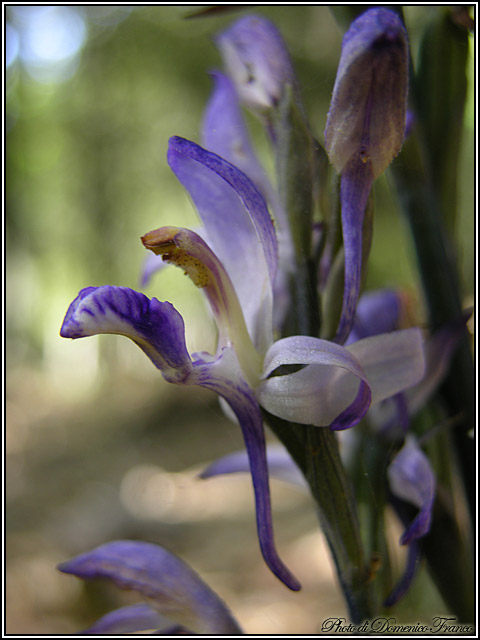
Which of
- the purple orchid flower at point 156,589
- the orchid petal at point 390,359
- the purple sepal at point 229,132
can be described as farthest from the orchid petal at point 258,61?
the purple orchid flower at point 156,589

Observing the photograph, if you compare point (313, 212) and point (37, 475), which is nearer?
point (313, 212)

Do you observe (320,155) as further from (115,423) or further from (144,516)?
(115,423)

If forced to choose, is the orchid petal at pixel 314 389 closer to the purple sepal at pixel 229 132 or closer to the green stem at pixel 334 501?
the green stem at pixel 334 501

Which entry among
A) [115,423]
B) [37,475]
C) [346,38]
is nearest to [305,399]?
[346,38]

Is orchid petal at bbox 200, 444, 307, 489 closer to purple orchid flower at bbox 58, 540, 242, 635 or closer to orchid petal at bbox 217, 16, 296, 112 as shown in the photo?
purple orchid flower at bbox 58, 540, 242, 635

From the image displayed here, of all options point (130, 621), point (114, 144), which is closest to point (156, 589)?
point (130, 621)

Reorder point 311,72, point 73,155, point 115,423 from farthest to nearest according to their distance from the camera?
point 115,423 < point 73,155 < point 311,72

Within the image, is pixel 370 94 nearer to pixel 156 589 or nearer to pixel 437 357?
pixel 437 357
